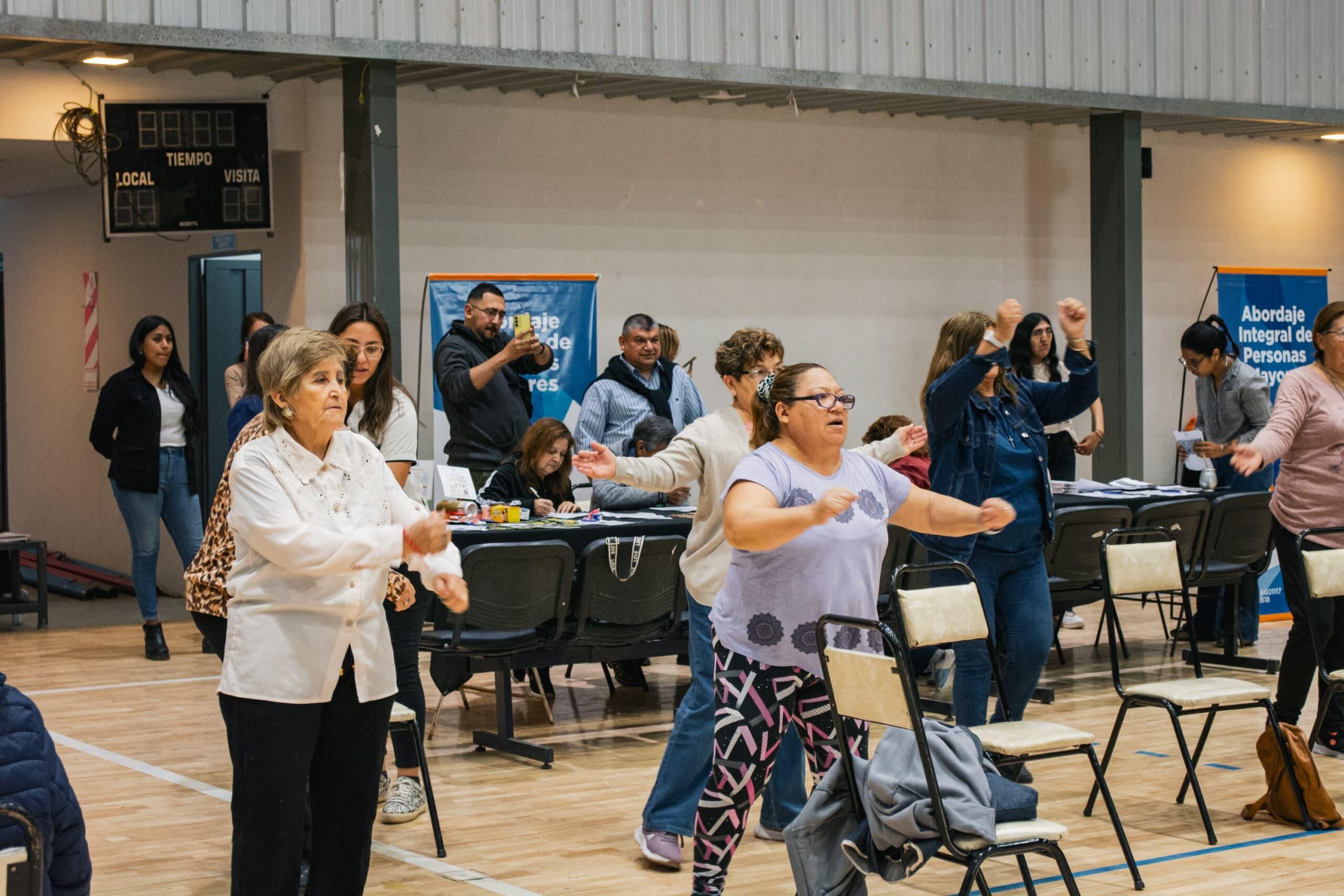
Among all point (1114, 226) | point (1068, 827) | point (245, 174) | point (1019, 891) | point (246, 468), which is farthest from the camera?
point (1114, 226)

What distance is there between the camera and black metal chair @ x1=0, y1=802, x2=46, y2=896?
207 cm

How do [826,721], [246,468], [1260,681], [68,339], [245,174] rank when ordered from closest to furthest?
[246,468], [826,721], [1260,681], [245,174], [68,339]

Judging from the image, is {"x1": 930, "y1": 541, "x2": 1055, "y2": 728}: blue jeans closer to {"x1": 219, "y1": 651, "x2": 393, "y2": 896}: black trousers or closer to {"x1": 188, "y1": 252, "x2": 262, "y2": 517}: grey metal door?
{"x1": 219, "y1": 651, "x2": 393, "y2": 896}: black trousers

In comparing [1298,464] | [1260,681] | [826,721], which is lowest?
[1260,681]

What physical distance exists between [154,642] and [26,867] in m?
6.81

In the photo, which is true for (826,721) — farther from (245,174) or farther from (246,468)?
(245,174)

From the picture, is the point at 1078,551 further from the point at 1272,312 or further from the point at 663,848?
the point at 1272,312

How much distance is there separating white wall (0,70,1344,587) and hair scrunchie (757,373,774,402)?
6.04m

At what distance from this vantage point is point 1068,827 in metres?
5.16

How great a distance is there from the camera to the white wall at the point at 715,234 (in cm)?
994

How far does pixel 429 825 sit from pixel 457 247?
5330 millimetres

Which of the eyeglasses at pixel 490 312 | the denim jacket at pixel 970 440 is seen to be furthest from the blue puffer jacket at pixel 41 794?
the eyeglasses at pixel 490 312

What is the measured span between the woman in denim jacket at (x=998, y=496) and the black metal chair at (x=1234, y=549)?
9.42 ft

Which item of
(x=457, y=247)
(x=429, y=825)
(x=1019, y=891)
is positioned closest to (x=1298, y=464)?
(x=1019, y=891)
